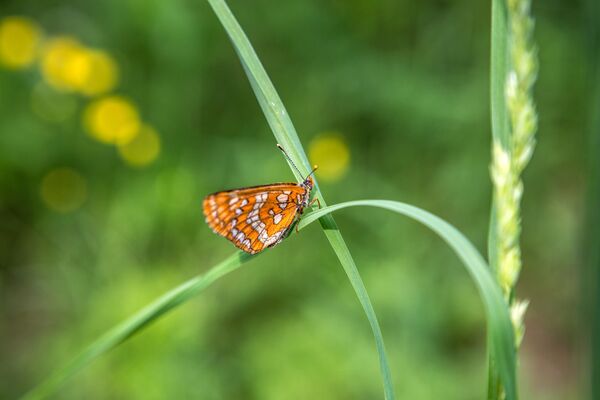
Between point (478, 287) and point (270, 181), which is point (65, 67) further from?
point (478, 287)

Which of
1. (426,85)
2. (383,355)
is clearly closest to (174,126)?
(426,85)

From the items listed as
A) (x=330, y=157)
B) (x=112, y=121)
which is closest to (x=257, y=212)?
(x=330, y=157)

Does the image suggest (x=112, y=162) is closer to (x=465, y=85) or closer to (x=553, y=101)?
(x=465, y=85)

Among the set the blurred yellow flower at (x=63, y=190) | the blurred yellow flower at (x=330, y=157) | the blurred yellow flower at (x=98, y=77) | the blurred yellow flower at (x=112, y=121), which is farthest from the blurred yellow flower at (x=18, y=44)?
the blurred yellow flower at (x=330, y=157)

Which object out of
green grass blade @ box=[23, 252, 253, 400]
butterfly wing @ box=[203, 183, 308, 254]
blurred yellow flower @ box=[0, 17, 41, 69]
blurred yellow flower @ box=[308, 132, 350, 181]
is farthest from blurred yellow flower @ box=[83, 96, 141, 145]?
green grass blade @ box=[23, 252, 253, 400]

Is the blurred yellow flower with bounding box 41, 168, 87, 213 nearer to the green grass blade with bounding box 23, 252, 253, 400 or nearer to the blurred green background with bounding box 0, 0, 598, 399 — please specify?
the blurred green background with bounding box 0, 0, 598, 399

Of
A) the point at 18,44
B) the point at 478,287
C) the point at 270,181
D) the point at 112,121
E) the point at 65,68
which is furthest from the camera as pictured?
the point at 18,44

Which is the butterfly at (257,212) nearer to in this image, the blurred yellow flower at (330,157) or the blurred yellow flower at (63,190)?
the blurred yellow flower at (330,157)
